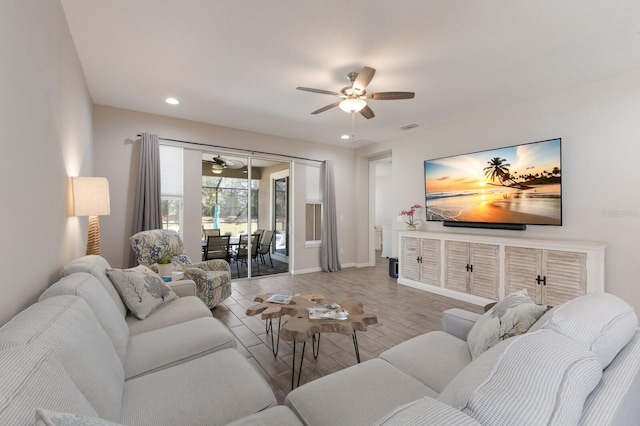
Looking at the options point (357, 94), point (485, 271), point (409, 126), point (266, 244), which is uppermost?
point (409, 126)

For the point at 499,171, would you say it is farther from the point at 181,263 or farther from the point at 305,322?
the point at 181,263

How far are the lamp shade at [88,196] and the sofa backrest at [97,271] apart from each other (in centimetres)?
54

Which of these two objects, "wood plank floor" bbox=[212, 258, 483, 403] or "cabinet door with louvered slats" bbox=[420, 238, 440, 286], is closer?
"wood plank floor" bbox=[212, 258, 483, 403]

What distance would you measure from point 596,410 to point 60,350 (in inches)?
60.6

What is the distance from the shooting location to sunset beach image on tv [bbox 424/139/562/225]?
358cm

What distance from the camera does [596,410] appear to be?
69cm

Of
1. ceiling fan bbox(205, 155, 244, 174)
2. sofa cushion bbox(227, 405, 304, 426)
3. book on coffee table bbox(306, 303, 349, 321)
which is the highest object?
ceiling fan bbox(205, 155, 244, 174)

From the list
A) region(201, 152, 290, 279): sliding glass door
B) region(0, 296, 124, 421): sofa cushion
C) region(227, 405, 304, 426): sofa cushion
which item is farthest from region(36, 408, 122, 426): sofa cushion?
region(201, 152, 290, 279): sliding glass door

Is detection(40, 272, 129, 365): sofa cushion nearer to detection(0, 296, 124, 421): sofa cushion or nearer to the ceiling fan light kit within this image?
detection(0, 296, 124, 421): sofa cushion

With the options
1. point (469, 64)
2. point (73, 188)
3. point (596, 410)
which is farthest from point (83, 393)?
point (469, 64)

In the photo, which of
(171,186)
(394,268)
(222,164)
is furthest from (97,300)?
(222,164)

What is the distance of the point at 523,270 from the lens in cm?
353

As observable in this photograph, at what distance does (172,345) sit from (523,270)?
155 inches

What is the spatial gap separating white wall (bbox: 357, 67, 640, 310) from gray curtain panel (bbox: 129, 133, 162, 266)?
5.14 meters
